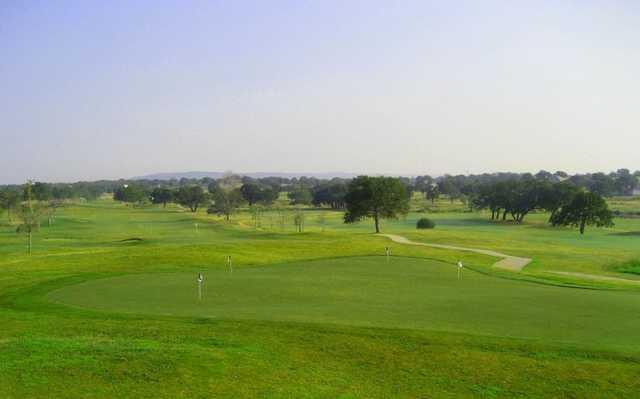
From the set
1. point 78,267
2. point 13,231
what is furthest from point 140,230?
point 78,267

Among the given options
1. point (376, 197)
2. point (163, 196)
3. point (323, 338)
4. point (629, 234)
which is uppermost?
point (376, 197)

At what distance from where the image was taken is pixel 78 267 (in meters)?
34.1

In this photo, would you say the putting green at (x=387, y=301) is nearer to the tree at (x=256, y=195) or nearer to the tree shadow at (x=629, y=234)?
the tree shadow at (x=629, y=234)

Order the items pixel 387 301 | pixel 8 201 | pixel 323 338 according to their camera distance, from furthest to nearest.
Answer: pixel 8 201 < pixel 387 301 < pixel 323 338

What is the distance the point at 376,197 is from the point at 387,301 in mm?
51334

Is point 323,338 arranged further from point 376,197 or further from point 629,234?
point 629,234

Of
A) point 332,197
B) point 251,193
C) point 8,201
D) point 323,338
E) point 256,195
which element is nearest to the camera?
point 323,338

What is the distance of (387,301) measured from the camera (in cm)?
2097

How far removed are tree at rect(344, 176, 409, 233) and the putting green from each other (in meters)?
42.4

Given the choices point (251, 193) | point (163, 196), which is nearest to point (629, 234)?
point (251, 193)

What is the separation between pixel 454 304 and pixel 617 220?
102m

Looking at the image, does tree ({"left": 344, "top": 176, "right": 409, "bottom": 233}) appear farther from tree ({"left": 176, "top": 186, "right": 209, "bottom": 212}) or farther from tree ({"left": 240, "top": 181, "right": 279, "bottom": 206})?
tree ({"left": 240, "top": 181, "right": 279, "bottom": 206})

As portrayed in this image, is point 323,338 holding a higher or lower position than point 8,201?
lower

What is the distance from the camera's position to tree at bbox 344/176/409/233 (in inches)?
2835
